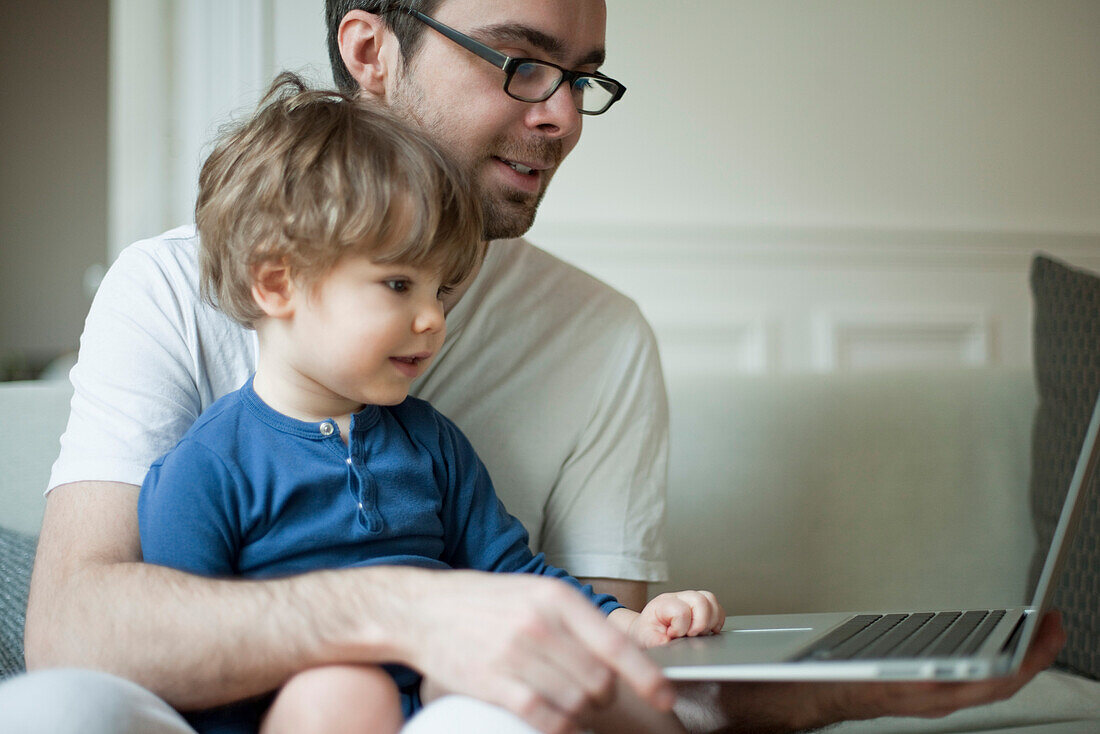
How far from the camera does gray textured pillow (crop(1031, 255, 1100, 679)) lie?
1.39 m

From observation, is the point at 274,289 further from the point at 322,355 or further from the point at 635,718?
the point at 635,718

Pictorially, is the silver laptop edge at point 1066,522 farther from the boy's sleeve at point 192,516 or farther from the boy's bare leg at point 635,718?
the boy's sleeve at point 192,516

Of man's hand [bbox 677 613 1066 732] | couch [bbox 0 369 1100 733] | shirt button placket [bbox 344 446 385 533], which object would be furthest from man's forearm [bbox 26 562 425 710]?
couch [bbox 0 369 1100 733]

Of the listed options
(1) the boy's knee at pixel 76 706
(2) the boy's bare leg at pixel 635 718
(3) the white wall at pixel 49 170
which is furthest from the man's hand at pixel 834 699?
(3) the white wall at pixel 49 170

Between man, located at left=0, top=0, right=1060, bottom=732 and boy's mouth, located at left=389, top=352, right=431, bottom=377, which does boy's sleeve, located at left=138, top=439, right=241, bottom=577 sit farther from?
boy's mouth, located at left=389, top=352, right=431, bottom=377

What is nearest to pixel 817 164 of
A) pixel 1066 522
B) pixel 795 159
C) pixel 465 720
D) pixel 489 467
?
pixel 795 159

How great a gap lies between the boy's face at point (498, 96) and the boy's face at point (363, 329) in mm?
316

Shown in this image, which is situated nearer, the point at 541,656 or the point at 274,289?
the point at 541,656

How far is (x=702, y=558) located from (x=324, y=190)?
0.88m

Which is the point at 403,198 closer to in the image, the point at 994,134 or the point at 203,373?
the point at 203,373

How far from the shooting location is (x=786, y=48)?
244 cm

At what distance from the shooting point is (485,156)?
3.89ft

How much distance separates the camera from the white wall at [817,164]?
2297 millimetres

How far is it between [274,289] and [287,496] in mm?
189
